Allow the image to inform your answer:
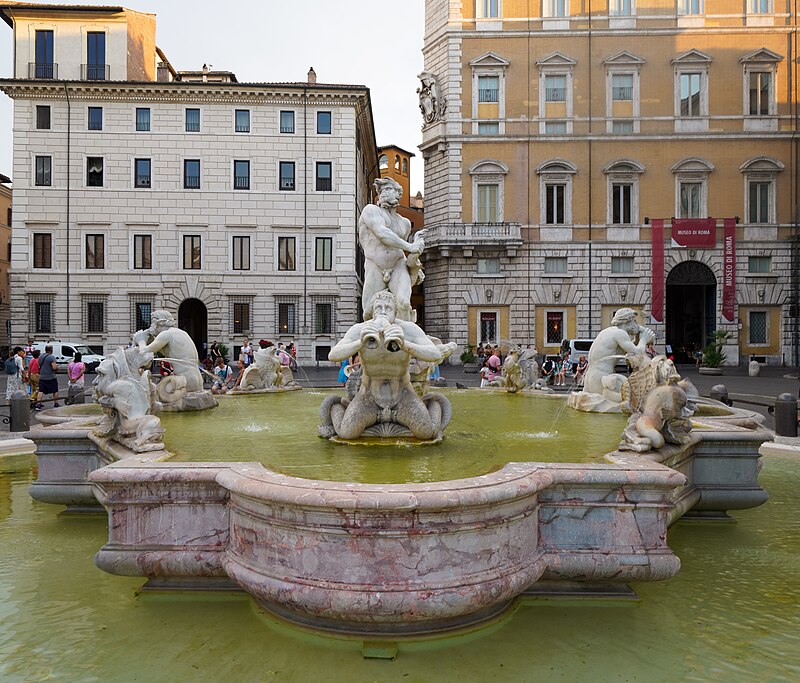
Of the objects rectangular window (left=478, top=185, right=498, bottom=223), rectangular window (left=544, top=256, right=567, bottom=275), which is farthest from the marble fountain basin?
rectangular window (left=478, top=185, right=498, bottom=223)

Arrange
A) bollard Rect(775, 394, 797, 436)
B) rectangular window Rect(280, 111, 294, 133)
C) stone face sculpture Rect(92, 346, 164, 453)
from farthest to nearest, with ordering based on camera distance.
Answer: rectangular window Rect(280, 111, 294, 133), bollard Rect(775, 394, 797, 436), stone face sculpture Rect(92, 346, 164, 453)

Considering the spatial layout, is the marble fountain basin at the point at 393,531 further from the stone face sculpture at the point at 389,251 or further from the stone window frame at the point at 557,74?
the stone window frame at the point at 557,74

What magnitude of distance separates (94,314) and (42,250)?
13.9ft

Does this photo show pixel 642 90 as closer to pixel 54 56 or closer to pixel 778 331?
pixel 778 331

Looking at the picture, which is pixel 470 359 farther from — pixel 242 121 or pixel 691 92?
pixel 691 92

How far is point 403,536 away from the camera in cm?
335

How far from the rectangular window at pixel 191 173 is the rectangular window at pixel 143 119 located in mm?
2643

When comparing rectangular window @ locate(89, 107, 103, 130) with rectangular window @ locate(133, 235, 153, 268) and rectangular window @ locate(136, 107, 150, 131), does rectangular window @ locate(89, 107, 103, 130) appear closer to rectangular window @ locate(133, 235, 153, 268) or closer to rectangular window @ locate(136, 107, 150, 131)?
rectangular window @ locate(136, 107, 150, 131)

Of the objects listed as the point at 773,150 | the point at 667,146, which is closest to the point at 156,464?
the point at 667,146

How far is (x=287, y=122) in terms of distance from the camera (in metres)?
33.8

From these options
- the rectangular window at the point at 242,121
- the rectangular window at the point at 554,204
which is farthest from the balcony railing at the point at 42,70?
the rectangular window at the point at 554,204

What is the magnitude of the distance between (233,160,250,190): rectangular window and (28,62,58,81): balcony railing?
11092mm

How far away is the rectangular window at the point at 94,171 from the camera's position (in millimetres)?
33125

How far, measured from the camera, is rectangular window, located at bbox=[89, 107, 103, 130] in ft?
108
